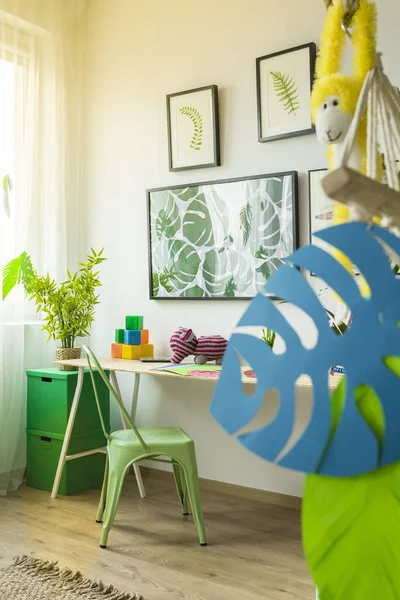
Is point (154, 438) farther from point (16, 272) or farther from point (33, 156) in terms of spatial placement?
point (33, 156)

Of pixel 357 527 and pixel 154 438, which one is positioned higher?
pixel 357 527

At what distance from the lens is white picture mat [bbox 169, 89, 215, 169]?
10.4ft

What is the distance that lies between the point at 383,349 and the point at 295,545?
205 centimetres

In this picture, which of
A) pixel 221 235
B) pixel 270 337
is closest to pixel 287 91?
pixel 221 235

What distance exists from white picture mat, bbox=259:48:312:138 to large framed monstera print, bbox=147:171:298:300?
222 mm

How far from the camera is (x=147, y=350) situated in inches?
128

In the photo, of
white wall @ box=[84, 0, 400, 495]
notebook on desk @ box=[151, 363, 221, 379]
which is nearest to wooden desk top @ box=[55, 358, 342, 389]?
notebook on desk @ box=[151, 363, 221, 379]

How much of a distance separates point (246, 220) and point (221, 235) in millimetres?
161

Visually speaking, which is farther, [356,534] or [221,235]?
[221,235]

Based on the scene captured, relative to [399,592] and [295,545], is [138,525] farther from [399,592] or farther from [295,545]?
[399,592]

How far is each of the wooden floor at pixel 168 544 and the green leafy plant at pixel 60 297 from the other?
2.76 ft

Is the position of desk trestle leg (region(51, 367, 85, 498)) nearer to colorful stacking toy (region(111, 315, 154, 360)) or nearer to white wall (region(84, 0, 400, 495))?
colorful stacking toy (region(111, 315, 154, 360))

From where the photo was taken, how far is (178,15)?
3.34 meters

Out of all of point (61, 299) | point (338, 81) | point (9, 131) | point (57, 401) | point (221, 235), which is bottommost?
point (57, 401)
